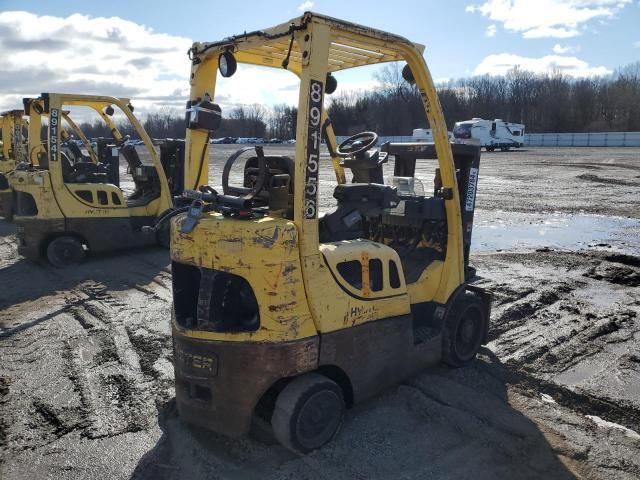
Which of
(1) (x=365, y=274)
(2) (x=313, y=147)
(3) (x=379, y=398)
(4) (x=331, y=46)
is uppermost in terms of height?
(4) (x=331, y=46)

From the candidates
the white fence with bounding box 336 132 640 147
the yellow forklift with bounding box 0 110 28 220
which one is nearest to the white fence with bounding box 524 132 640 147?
the white fence with bounding box 336 132 640 147

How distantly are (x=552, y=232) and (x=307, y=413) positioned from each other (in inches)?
369

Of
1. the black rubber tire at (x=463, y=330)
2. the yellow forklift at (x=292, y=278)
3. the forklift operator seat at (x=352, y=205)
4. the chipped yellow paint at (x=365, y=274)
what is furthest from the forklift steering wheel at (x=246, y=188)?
the black rubber tire at (x=463, y=330)

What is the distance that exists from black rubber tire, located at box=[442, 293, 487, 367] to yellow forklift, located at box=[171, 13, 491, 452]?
0.05 meters

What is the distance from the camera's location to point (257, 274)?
3.36 metres

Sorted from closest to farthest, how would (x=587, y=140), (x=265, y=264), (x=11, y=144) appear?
(x=265, y=264) < (x=11, y=144) < (x=587, y=140)

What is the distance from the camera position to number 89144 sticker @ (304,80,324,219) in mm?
3329

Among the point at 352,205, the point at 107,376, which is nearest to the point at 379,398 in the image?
the point at 352,205

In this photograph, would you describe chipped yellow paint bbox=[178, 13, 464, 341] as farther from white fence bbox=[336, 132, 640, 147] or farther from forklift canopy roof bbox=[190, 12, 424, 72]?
white fence bbox=[336, 132, 640, 147]

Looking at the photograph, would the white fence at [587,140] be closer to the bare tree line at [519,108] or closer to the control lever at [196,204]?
the bare tree line at [519,108]

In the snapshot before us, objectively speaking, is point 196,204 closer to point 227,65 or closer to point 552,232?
point 227,65

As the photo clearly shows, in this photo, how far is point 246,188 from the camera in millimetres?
3904

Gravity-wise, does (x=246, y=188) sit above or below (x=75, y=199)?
above

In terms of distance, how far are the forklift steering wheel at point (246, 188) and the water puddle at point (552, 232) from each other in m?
6.81
